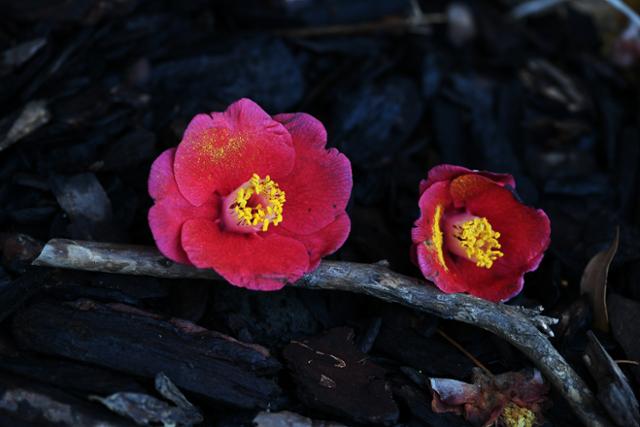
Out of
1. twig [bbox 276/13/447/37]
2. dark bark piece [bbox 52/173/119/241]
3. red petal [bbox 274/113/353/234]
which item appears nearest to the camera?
red petal [bbox 274/113/353/234]

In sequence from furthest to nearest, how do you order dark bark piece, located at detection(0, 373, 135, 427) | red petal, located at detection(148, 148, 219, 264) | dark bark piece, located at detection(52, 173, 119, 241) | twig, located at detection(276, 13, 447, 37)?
1. twig, located at detection(276, 13, 447, 37)
2. dark bark piece, located at detection(52, 173, 119, 241)
3. red petal, located at detection(148, 148, 219, 264)
4. dark bark piece, located at detection(0, 373, 135, 427)

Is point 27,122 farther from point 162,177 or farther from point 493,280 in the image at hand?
point 493,280

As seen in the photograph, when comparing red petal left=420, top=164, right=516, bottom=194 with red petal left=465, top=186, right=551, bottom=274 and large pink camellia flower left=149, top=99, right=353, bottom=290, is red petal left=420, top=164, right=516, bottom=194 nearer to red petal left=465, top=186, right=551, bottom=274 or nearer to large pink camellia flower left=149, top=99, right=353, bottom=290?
red petal left=465, top=186, right=551, bottom=274

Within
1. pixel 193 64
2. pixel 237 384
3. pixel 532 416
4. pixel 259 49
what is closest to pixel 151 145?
pixel 193 64

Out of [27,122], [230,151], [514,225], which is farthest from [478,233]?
[27,122]

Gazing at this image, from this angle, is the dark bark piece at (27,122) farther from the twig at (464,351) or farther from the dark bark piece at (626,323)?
the dark bark piece at (626,323)

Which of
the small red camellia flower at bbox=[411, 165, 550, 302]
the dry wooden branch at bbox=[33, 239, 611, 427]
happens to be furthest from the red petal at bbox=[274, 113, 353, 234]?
the small red camellia flower at bbox=[411, 165, 550, 302]

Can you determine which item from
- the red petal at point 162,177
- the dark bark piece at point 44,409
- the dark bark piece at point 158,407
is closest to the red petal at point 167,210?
the red petal at point 162,177
